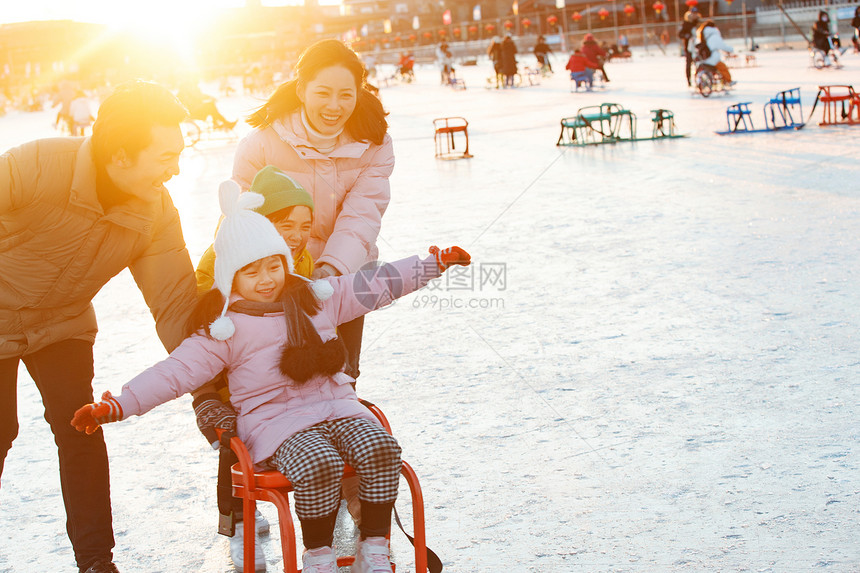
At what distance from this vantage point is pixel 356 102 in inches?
120

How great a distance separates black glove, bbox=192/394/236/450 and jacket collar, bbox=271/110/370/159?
87 centimetres

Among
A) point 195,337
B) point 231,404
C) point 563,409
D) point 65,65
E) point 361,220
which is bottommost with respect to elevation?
point 563,409

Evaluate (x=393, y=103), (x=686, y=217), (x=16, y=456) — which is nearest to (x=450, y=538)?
(x=16, y=456)

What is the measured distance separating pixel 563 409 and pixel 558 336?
105cm

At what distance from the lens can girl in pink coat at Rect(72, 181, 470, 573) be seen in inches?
94.1

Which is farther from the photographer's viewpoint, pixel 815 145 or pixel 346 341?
pixel 815 145

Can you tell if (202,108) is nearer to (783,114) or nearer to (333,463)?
(783,114)

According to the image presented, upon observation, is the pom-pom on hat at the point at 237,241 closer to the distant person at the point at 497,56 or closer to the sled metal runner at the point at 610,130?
the sled metal runner at the point at 610,130

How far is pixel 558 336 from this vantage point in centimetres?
497

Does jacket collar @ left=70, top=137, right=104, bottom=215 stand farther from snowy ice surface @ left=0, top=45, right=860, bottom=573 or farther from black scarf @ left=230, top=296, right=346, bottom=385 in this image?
snowy ice surface @ left=0, top=45, right=860, bottom=573

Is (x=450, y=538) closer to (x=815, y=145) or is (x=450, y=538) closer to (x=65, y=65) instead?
(x=815, y=145)

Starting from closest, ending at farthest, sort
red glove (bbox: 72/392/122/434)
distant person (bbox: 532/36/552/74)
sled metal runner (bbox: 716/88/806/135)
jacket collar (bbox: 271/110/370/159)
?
red glove (bbox: 72/392/122/434) → jacket collar (bbox: 271/110/370/159) → sled metal runner (bbox: 716/88/806/135) → distant person (bbox: 532/36/552/74)

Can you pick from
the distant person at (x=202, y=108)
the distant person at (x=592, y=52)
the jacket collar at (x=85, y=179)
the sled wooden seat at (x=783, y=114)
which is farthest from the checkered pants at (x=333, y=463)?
the distant person at (x=592, y=52)

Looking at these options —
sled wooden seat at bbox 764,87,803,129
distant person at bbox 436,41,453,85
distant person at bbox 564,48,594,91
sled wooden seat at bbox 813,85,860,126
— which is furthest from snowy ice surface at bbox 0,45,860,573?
distant person at bbox 436,41,453,85
